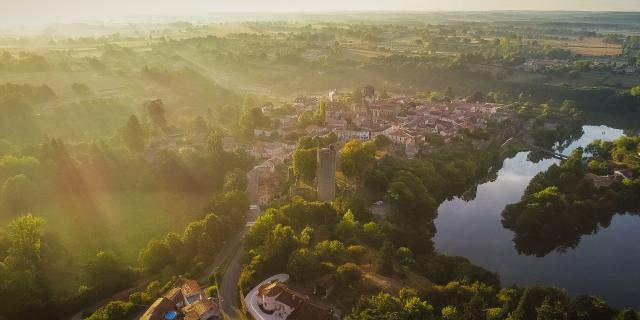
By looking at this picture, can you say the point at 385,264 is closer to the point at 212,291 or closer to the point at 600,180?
the point at 212,291

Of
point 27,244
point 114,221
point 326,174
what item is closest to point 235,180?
point 326,174

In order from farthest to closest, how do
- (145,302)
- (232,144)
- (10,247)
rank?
(232,144) < (10,247) < (145,302)

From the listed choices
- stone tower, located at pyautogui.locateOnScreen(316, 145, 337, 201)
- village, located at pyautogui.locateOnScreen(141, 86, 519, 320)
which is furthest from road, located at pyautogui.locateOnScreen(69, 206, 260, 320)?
stone tower, located at pyautogui.locateOnScreen(316, 145, 337, 201)

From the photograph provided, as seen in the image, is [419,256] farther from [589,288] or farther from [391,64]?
[391,64]

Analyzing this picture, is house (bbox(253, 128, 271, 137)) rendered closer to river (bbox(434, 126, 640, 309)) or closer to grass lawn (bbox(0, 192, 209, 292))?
grass lawn (bbox(0, 192, 209, 292))

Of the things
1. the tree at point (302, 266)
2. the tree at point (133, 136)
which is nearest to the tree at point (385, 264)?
the tree at point (302, 266)

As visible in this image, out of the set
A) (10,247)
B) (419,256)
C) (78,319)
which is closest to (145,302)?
(78,319)

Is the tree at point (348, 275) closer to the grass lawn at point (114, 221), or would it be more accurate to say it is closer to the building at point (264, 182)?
the building at point (264, 182)
